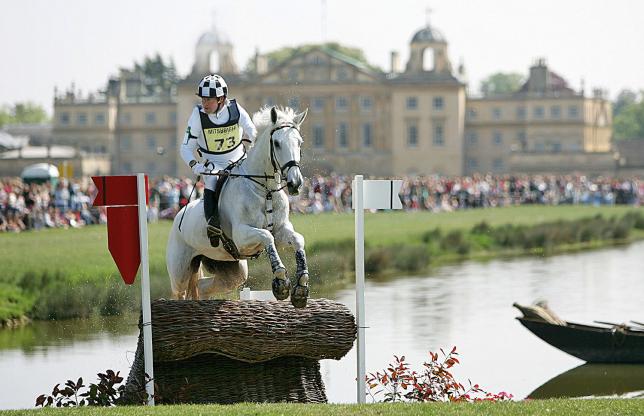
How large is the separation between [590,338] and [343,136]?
352 feet

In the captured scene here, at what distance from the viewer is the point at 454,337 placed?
21.0m

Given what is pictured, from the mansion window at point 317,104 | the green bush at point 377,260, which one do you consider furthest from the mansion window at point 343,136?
the green bush at point 377,260

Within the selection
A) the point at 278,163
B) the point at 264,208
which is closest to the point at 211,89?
the point at 278,163

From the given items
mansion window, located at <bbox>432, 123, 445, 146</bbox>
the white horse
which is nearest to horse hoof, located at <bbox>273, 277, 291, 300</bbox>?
the white horse

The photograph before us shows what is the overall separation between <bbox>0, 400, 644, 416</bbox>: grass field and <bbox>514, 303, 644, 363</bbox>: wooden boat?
21.6ft

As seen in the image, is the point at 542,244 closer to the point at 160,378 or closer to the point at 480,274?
the point at 480,274

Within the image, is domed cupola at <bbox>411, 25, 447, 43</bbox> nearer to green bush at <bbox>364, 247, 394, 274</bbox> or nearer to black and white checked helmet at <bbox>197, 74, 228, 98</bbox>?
green bush at <bbox>364, 247, 394, 274</bbox>

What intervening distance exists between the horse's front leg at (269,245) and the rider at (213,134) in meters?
0.52

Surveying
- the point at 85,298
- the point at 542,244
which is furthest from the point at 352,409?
the point at 542,244

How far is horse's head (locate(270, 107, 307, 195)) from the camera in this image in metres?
11.5

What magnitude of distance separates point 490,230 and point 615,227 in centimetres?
550

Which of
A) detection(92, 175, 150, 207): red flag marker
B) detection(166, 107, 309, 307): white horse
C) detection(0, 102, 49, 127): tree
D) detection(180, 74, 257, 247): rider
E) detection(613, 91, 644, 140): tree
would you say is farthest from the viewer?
detection(0, 102, 49, 127): tree

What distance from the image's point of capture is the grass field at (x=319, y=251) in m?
22.9

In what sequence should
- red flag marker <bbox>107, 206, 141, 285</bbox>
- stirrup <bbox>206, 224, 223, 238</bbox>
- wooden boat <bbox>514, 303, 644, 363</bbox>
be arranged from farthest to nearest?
wooden boat <bbox>514, 303, 644, 363</bbox> < stirrup <bbox>206, 224, 223, 238</bbox> < red flag marker <bbox>107, 206, 141, 285</bbox>
